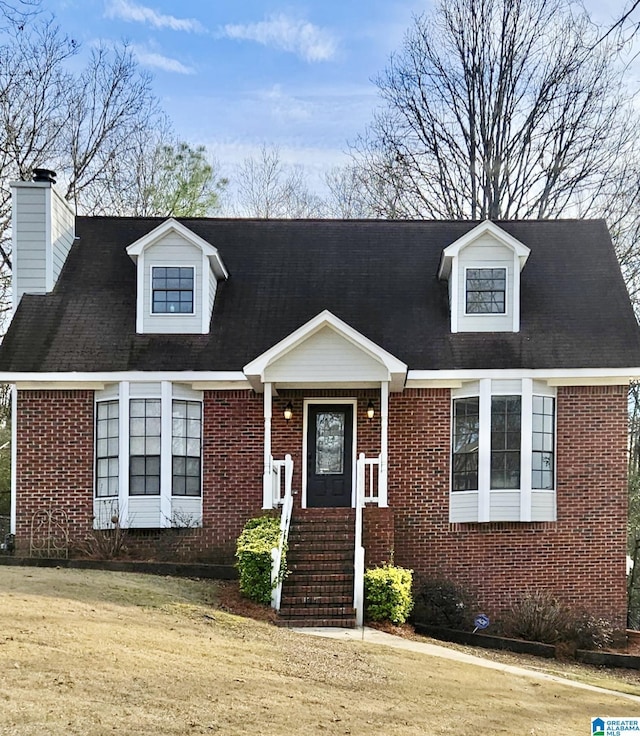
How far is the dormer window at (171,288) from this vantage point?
17.3 metres

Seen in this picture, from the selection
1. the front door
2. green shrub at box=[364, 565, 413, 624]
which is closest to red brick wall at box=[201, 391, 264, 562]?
the front door

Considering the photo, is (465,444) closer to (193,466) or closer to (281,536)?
(281,536)

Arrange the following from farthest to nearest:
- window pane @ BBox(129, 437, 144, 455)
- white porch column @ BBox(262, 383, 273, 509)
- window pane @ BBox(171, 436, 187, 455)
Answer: window pane @ BBox(171, 436, 187, 455)
window pane @ BBox(129, 437, 144, 455)
white porch column @ BBox(262, 383, 273, 509)

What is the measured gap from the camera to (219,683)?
26.8ft

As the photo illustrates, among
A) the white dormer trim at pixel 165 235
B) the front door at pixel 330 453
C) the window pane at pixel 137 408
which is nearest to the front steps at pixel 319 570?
the front door at pixel 330 453

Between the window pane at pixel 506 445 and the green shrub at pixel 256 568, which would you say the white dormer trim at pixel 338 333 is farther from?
the green shrub at pixel 256 568

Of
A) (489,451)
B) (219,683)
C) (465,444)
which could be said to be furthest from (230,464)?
(219,683)

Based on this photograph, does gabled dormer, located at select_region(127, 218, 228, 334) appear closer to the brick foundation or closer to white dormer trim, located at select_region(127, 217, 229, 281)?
white dormer trim, located at select_region(127, 217, 229, 281)

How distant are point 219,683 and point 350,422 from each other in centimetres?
905

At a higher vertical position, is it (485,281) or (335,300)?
(485,281)

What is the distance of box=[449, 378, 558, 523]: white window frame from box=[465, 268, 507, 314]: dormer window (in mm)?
1677

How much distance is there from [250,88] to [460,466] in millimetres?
11938

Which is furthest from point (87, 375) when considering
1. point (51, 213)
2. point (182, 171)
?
point (182, 171)

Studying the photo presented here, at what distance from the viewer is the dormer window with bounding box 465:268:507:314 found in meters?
17.2
